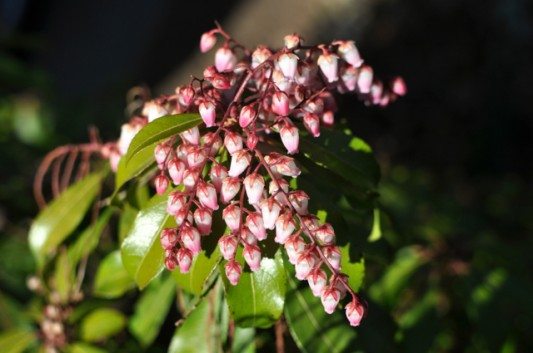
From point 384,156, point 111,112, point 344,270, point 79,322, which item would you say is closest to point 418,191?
point 111,112

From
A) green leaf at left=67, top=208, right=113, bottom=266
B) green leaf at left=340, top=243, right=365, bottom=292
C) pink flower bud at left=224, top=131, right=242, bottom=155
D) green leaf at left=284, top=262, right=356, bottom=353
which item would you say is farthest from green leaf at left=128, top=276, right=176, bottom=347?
pink flower bud at left=224, top=131, right=242, bottom=155

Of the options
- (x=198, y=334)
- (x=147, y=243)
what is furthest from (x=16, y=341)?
(x=147, y=243)

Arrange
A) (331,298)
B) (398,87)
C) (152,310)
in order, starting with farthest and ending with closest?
(152,310) < (398,87) < (331,298)

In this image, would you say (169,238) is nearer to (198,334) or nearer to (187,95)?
(187,95)

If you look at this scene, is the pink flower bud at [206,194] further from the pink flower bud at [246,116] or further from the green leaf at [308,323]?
the green leaf at [308,323]

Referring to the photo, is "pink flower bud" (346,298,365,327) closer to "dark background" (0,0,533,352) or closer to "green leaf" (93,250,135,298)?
"dark background" (0,0,533,352)

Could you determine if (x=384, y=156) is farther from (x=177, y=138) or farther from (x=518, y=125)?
(x=177, y=138)
